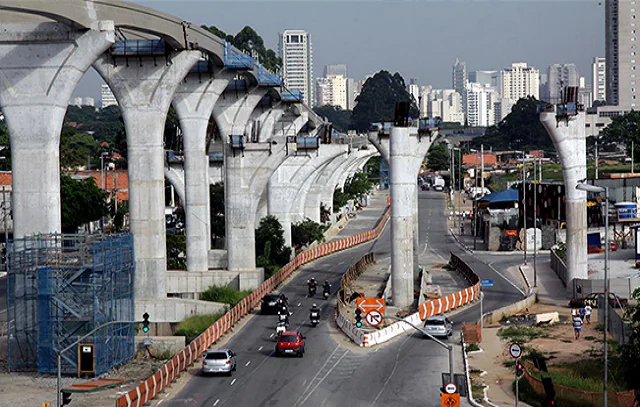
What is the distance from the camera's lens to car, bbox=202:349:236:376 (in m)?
47.0

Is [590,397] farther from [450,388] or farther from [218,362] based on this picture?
[218,362]

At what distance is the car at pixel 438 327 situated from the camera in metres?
55.6

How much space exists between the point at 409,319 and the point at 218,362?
15.9m

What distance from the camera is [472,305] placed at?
225 ft

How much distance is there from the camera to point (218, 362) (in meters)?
47.0

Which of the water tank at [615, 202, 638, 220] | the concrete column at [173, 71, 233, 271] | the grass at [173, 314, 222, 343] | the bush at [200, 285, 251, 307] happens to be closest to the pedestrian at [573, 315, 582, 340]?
the grass at [173, 314, 222, 343]

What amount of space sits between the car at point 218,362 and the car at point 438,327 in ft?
39.7

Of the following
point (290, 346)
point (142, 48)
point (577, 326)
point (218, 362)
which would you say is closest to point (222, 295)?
point (142, 48)

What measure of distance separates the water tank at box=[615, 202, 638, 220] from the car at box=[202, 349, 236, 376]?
6037 centimetres

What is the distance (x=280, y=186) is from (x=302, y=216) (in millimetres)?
12549

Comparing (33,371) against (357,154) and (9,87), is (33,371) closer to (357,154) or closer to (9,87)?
(9,87)

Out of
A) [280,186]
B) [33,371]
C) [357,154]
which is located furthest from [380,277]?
[357,154]

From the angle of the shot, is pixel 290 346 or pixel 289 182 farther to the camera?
pixel 289 182

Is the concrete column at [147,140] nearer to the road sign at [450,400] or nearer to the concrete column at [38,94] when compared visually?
the concrete column at [38,94]
